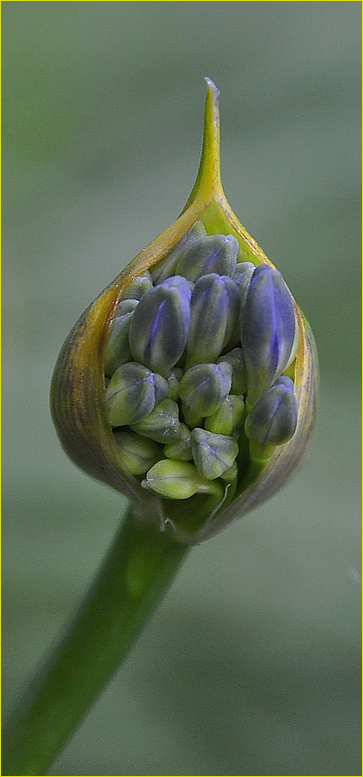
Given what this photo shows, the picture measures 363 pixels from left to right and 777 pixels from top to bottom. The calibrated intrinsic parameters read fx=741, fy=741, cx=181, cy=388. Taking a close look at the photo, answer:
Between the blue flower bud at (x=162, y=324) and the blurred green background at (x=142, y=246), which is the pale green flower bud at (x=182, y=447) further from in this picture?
the blurred green background at (x=142, y=246)

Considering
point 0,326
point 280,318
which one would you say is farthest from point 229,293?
point 0,326

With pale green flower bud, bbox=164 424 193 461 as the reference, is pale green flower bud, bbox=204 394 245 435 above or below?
above

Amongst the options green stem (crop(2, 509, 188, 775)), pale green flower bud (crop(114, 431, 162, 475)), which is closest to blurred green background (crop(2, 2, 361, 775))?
green stem (crop(2, 509, 188, 775))

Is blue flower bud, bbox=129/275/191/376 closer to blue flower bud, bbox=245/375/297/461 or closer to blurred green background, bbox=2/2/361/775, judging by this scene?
blue flower bud, bbox=245/375/297/461

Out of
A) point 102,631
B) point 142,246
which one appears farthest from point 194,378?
point 142,246

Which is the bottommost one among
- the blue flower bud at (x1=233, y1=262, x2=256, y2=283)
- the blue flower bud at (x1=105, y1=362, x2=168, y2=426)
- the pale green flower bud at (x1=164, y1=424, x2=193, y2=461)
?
the pale green flower bud at (x1=164, y1=424, x2=193, y2=461)

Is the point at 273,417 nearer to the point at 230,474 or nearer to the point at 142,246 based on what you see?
the point at 230,474
